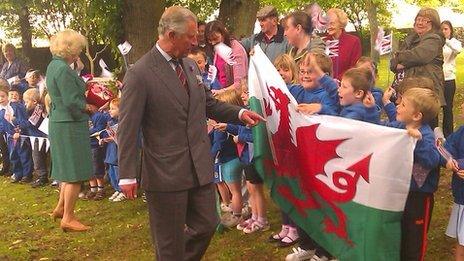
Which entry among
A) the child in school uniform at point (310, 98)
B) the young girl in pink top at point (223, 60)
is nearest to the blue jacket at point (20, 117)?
the young girl in pink top at point (223, 60)

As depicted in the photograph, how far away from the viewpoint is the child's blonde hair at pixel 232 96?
215 inches

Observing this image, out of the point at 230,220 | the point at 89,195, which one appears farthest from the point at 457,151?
the point at 89,195

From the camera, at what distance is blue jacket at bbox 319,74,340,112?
452cm

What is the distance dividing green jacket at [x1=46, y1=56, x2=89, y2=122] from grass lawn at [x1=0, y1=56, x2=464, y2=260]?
4.26 feet

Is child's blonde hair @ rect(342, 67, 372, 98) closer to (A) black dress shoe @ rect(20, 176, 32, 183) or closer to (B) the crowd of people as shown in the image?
(B) the crowd of people

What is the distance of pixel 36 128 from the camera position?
343 inches

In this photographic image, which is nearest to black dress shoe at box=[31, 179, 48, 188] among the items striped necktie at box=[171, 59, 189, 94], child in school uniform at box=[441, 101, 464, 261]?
striped necktie at box=[171, 59, 189, 94]

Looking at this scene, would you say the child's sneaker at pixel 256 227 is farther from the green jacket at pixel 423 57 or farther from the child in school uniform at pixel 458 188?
the green jacket at pixel 423 57

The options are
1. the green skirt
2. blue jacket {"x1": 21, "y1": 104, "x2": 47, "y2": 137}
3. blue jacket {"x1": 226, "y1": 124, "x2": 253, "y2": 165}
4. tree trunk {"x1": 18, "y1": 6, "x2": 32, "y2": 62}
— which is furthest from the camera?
tree trunk {"x1": 18, "y1": 6, "x2": 32, "y2": 62}

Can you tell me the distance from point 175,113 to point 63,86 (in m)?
2.40

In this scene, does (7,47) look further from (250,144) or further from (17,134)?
(250,144)

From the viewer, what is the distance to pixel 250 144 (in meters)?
5.36

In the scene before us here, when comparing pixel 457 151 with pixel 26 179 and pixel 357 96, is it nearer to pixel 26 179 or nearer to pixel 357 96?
pixel 357 96

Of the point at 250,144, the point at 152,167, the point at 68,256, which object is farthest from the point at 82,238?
the point at 152,167
